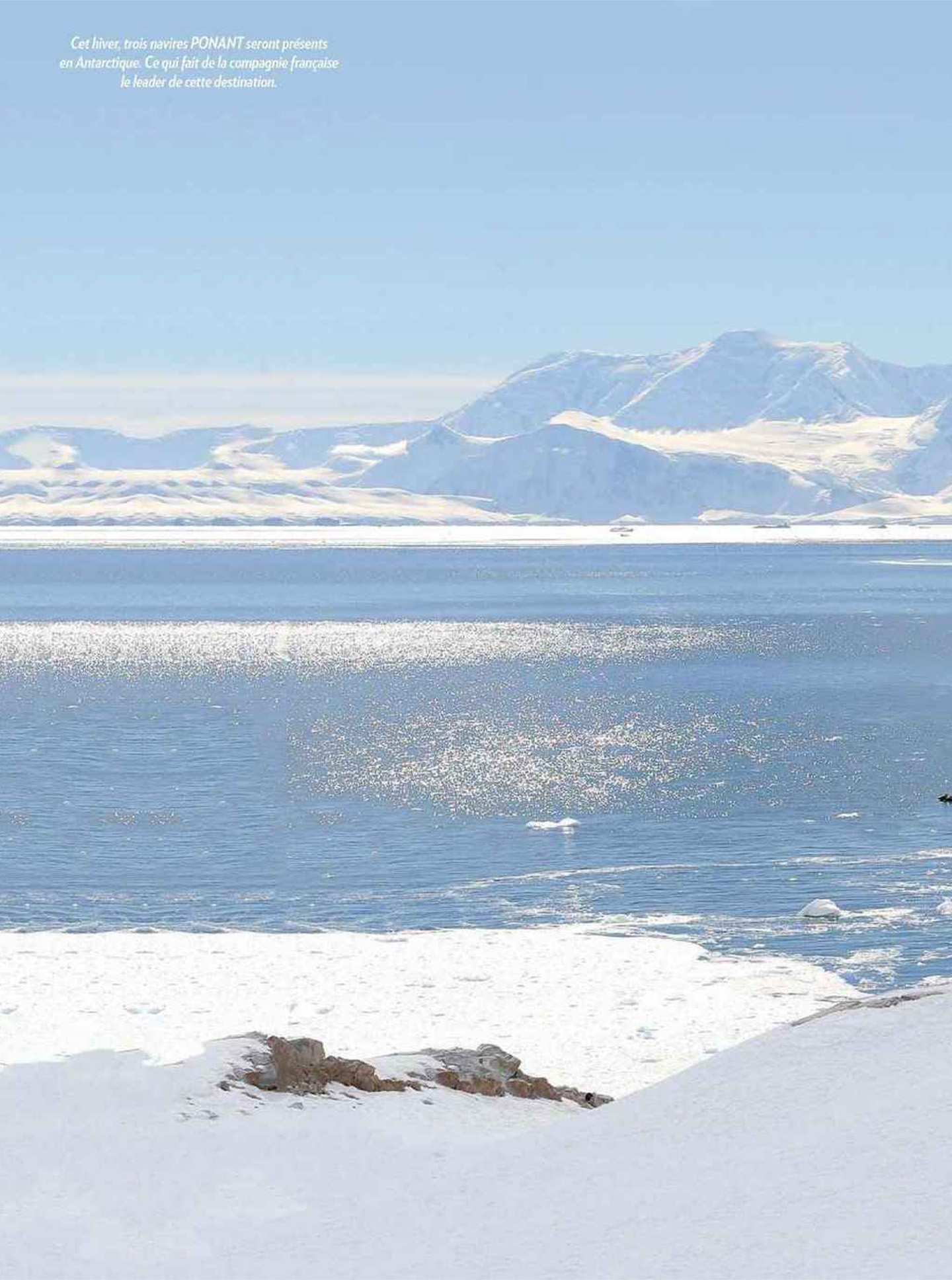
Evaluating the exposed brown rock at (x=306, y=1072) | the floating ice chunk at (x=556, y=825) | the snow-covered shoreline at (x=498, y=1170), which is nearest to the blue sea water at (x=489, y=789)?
the floating ice chunk at (x=556, y=825)

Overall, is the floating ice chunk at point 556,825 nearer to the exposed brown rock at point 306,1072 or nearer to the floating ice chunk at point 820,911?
the floating ice chunk at point 820,911

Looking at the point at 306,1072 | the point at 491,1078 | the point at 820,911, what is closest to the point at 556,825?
the point at 820,911

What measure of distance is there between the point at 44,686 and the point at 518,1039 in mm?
66281

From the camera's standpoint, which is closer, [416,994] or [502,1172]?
[502,1172]

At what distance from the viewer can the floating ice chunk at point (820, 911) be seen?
107 feet

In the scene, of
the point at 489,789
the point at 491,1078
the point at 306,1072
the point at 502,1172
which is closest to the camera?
the point at 502,1172

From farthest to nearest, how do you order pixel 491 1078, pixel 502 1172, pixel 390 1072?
1. pixel 491 1078
2. pixel 390 1072
3. pixel 502 1172

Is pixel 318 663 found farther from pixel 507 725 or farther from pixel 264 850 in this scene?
pixel 264 850

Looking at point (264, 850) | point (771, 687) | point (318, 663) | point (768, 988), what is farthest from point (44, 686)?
point (768, 988)

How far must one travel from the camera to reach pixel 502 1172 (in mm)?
14180

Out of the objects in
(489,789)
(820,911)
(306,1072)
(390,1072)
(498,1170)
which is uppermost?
(498,1170)

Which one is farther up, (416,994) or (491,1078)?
(491,1078)

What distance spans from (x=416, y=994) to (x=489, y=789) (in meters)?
24.7

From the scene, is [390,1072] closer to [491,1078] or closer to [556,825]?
[491,1078]
